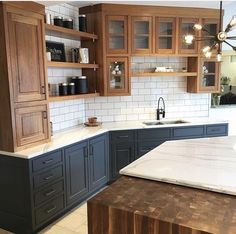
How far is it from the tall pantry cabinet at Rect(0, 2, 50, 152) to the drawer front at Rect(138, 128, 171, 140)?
1527 millimetres

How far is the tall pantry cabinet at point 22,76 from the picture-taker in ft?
7.89

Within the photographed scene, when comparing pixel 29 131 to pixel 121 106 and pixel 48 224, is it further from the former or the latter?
pixel 121 106

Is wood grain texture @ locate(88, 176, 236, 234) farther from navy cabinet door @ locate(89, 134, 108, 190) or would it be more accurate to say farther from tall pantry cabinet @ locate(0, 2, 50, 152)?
navy cabinet door @ locate(89, 134, 108, 190)

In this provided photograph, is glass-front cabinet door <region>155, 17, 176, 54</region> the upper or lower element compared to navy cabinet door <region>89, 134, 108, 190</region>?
upper

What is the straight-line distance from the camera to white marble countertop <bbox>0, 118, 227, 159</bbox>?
255 cm

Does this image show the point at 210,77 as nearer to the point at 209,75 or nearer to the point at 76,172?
the point at 209,75

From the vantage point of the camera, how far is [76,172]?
10.3 feet

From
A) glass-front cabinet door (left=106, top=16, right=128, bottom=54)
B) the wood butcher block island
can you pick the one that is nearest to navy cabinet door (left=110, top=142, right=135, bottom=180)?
glass-front cabinet door (left=106, top=16, right=128, bottom=54)

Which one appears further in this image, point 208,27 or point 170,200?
point 208,27

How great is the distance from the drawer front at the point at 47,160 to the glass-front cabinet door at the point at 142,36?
1973mm

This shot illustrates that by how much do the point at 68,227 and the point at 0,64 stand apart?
1.84 metres

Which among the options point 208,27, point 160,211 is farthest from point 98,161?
point 208,27

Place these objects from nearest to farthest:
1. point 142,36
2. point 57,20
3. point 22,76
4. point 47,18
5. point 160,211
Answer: point 160,211, point 22,76, point 47,18, point 57,20, point 142,36

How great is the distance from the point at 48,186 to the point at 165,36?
109 inches
